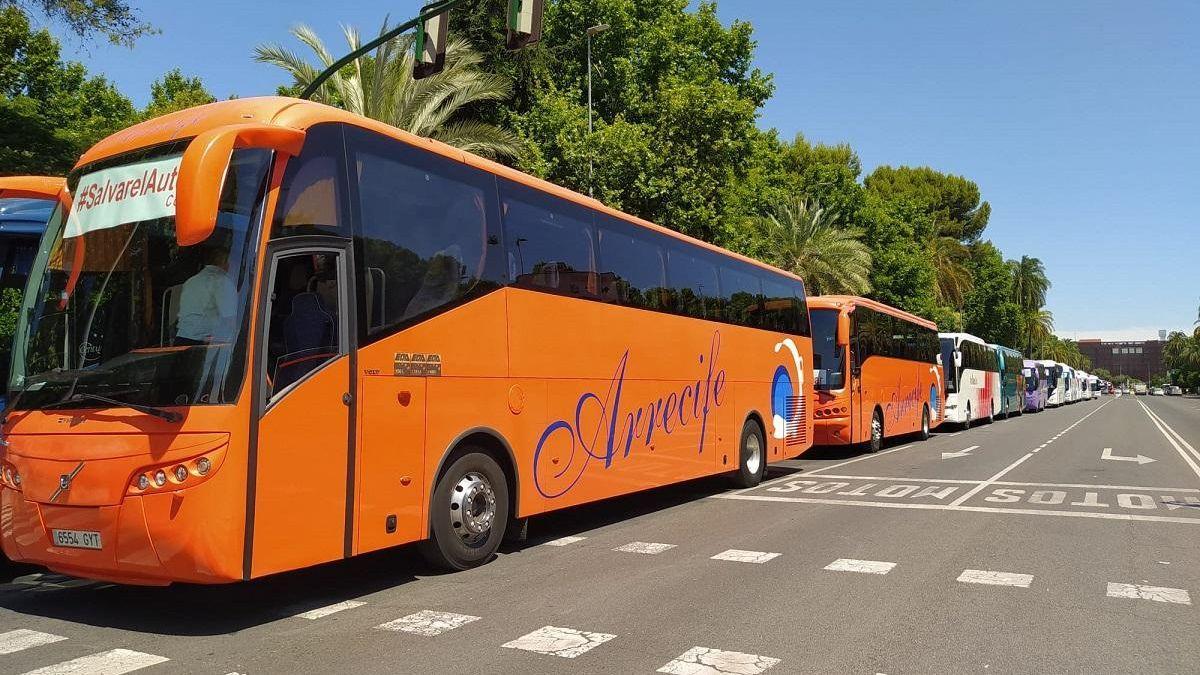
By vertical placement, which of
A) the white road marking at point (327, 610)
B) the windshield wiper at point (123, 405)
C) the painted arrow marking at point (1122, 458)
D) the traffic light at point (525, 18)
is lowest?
the white road marking at point (327, 610)

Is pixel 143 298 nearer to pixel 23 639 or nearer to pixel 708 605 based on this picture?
pixel 23 639

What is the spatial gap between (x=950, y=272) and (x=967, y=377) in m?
31.4

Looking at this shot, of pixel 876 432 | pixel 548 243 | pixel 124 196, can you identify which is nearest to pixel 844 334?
pixel 876 432

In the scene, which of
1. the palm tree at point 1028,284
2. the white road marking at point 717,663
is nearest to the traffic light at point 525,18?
the white road marking at point 717,663

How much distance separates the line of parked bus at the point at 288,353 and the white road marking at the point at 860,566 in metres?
2.72

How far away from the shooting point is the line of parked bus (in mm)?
5203

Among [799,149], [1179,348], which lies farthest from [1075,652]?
[1179,348]

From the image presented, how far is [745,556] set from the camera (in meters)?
7.88

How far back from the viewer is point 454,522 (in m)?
7.11

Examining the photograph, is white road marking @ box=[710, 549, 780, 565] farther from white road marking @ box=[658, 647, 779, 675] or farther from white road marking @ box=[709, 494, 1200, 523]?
white road marking @ box=[709, 494, 1200, 523]

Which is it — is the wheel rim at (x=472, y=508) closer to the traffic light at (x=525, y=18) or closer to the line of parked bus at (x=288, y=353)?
the line of parked bus at (x=288, y=353)

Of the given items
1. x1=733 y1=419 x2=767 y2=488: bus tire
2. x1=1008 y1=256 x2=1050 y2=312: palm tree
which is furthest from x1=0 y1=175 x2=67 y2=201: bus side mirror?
x1=1008 y1=256 x2=1050 y2=312: palm tree

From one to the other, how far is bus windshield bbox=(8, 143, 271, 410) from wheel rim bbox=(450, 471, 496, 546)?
2.38 metres

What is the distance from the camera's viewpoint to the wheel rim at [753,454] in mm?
13430
